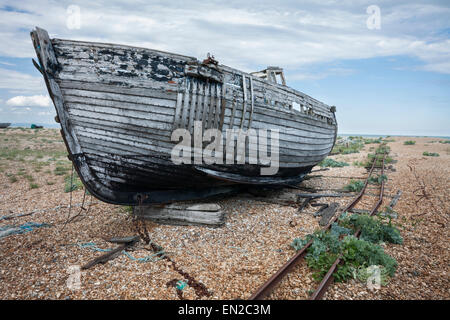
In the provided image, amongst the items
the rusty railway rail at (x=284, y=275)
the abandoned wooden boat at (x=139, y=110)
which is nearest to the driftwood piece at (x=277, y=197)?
the abandoned wooden boat at (x=139, y=110)

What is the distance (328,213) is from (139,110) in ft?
17.1

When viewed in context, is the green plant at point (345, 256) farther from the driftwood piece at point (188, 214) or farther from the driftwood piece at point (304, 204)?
the driftwood piece at point (304, 204)

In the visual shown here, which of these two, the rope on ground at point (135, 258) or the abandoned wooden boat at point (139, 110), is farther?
the abandoned wooden boat at point (139, 110)

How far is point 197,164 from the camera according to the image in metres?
5.42

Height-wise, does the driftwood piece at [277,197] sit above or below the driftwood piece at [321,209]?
above

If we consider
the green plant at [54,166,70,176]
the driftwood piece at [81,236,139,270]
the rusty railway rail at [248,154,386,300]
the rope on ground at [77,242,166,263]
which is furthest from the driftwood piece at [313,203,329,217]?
the green plant at [54,166,70,176]

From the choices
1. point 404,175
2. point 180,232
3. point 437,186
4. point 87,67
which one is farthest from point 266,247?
point 404,175

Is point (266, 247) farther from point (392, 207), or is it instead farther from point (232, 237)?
point (392, 207)

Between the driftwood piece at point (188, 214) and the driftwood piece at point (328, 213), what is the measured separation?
7.91 ft

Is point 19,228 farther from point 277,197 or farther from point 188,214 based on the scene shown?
point 277,197

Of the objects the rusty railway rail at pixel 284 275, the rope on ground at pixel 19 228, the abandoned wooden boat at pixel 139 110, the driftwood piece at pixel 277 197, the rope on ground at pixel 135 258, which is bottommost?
the rope on ground at pixel 19 228

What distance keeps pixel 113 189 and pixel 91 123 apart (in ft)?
4.96

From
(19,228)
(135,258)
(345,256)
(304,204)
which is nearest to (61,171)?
(19,228)

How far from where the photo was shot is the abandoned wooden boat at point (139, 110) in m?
4.66
